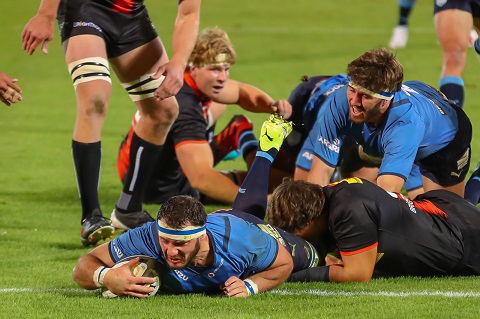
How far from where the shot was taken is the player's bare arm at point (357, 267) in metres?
6.07

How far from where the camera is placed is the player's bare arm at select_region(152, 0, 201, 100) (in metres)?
6.89

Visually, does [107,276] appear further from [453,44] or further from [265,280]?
[453,44]

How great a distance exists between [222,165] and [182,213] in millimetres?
5299

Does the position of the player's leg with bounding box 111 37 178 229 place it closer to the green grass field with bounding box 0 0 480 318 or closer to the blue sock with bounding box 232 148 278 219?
the green grass field with bounding box 0 0 480 318

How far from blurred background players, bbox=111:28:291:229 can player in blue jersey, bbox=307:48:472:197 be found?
1088mm

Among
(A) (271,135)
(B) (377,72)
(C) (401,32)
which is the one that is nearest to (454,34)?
(A) (271,135)

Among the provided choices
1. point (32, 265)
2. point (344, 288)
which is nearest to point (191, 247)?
point (344, 288)

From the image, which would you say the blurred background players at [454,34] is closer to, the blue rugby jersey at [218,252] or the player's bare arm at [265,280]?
the player's bare arm at [265,280]

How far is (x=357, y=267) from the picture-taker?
608cm

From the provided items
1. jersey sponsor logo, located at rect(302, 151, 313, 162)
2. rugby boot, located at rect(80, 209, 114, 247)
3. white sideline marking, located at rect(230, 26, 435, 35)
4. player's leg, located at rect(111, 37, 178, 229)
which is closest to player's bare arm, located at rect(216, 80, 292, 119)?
jersey sponsor logo, located at rect(302, 151, 313, 162)

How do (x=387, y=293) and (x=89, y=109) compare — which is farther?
(x=89, y=109)

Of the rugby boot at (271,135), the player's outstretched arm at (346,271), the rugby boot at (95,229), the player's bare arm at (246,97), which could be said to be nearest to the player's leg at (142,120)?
the rugby boot at (95,229)

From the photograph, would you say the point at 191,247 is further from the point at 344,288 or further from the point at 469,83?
the point at 469,83

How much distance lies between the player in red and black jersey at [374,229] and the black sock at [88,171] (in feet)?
4.78
